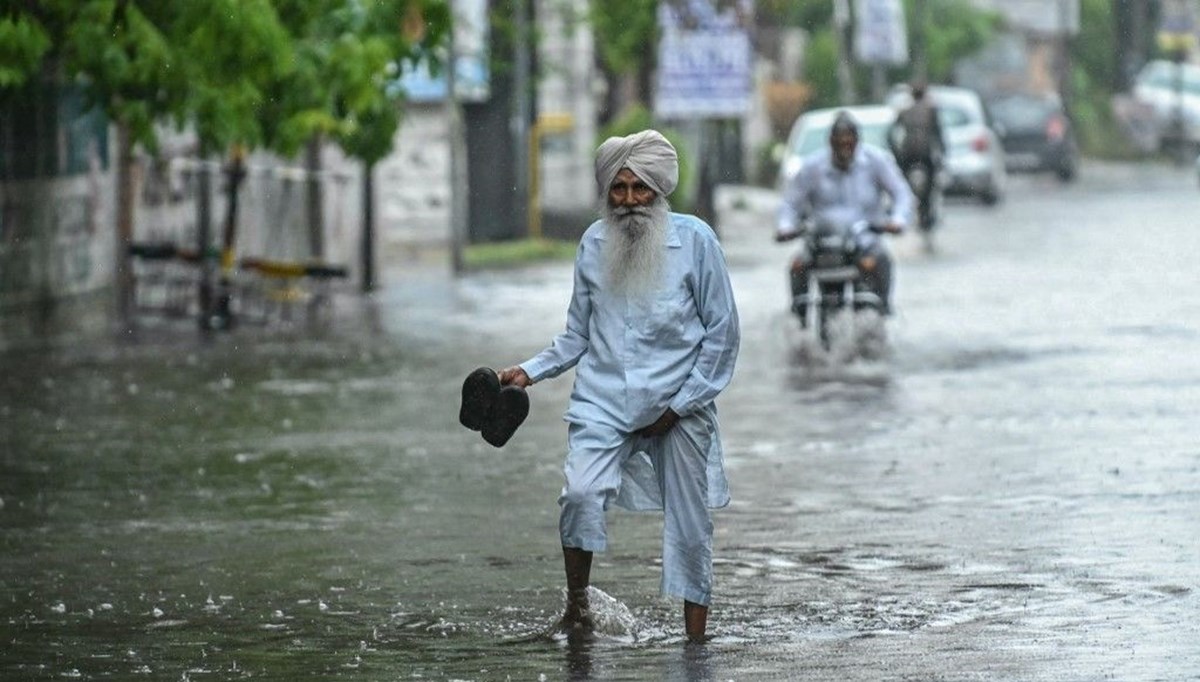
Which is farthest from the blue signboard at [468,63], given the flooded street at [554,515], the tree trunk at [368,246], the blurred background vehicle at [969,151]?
the flooded street at [554,515]

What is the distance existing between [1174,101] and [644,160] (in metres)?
59.1

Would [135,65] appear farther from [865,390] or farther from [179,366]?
[865,390]

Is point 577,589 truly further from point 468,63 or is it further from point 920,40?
point 920,40

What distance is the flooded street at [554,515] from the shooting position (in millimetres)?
8703

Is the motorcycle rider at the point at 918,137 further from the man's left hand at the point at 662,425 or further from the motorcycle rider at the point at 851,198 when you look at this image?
the man's left hand at the point at 662,425

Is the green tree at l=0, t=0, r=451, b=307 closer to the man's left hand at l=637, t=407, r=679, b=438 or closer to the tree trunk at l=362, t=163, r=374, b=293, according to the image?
the tree trunk at l=362, t=163, r=374, b=293

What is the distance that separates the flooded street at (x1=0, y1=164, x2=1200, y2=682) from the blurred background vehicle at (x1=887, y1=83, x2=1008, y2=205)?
21.6 metres

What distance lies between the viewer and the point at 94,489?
13.2 m

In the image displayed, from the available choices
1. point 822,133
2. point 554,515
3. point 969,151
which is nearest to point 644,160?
point 554,515

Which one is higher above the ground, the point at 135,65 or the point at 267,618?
the point at 135,65

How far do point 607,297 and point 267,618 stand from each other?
1.52m

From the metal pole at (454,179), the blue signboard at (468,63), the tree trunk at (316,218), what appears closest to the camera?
the tree trunk at (316,218)

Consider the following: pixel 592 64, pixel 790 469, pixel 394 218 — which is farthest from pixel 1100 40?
pixel 790 469

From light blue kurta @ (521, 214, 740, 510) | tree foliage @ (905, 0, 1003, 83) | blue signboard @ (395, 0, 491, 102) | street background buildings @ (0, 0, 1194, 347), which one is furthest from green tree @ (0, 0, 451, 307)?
tree foliage @ (905, 0, 1003, 83)
